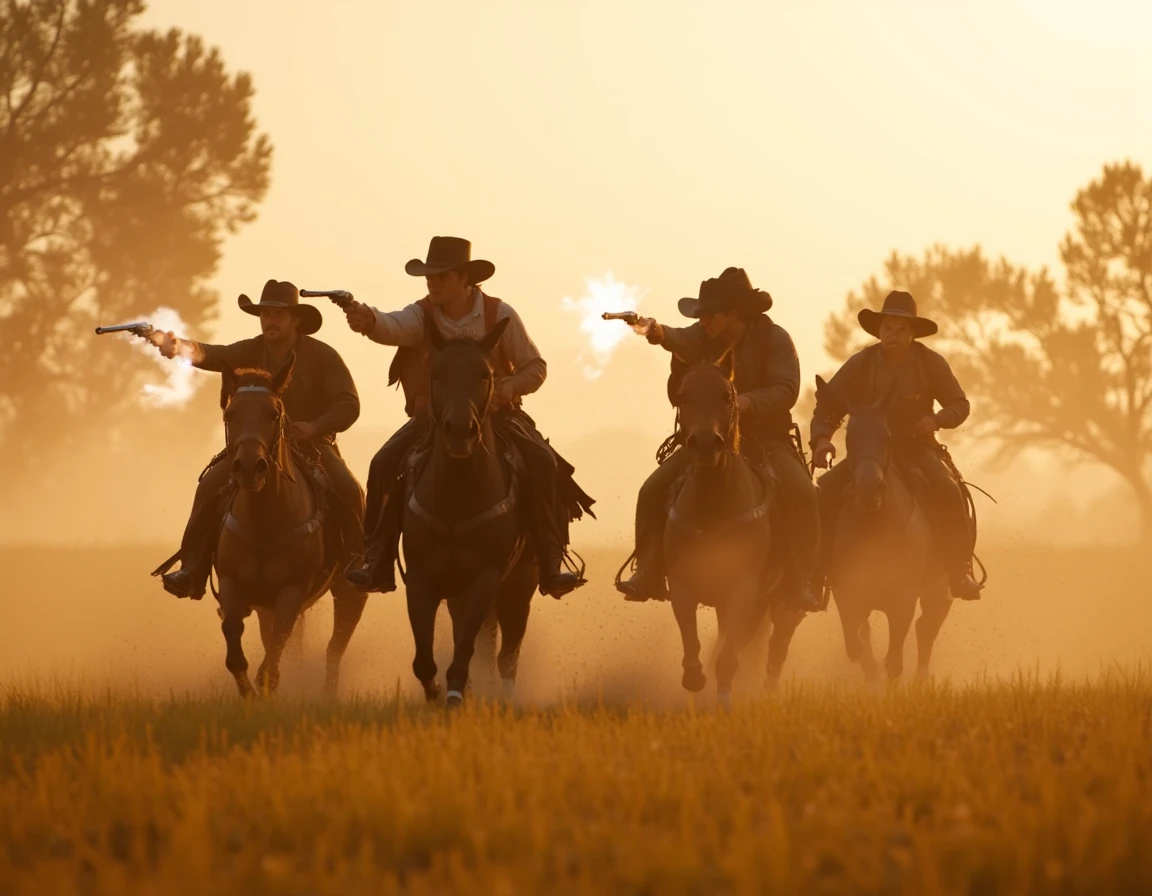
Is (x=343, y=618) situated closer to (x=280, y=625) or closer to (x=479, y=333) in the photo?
(x=280, y=625)

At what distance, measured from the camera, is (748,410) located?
1346cm

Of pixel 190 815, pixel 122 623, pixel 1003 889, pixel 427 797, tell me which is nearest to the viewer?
pixel 1003 889

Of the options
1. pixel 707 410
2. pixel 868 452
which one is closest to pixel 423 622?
pixel 707 410

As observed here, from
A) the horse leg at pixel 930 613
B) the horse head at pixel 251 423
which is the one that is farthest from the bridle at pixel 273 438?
the horse leg at pixel 930 613

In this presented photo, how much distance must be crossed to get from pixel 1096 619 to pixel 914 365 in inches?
452

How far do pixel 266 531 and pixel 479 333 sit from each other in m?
2.19

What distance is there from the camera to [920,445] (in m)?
16.0

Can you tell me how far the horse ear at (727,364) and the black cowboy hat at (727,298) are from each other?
1266 mm

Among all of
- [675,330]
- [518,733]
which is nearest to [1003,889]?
[518,733]

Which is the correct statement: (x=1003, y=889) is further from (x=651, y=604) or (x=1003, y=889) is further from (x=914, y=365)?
(x=651, y=604)

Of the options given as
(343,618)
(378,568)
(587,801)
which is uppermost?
(378,568)

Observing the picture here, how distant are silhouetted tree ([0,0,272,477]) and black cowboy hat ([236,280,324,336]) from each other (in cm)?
2810

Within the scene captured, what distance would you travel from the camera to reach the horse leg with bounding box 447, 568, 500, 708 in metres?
11.8

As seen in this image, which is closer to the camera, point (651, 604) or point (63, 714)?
point (63, 714)
